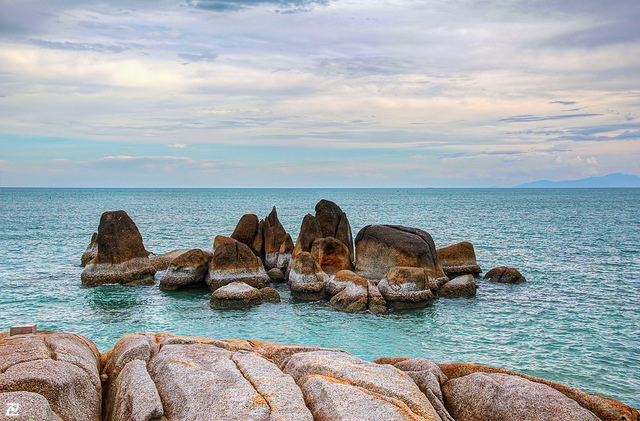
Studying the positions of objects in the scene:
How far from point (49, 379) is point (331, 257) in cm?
2198

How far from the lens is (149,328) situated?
72.7 feet

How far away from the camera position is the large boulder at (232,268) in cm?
2844

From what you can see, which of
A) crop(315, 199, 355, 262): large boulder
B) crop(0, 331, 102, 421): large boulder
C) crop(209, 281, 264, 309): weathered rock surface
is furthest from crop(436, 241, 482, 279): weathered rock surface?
crop(0, 331, 102, 421): large boulder

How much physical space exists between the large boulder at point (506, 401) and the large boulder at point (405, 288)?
14.4 m

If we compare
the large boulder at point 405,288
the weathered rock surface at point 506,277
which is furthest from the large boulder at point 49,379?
the weathered rock surface at point 506,277

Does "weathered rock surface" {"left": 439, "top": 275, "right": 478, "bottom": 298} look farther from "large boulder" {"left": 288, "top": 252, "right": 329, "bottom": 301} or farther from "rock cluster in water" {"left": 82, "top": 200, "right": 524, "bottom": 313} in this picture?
"large boulder" {"left": 288, "top": 252, "right": 329, "bottom": 301}

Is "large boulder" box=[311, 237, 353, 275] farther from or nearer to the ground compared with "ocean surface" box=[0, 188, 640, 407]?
farther from the ground

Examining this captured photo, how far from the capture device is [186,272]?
2923cm

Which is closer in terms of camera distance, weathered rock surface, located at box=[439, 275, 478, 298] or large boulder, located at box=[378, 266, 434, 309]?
large boulder, located at box=[378, 266, 434, 309]

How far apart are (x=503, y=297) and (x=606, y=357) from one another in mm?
9303

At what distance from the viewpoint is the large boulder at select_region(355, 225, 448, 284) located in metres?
27.5

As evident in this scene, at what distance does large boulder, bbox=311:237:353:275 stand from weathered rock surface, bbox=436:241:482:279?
7.01 meters

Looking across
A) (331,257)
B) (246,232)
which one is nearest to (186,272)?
(246,232)

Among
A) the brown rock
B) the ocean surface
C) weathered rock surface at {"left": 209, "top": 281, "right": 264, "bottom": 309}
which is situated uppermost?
the brown rock
